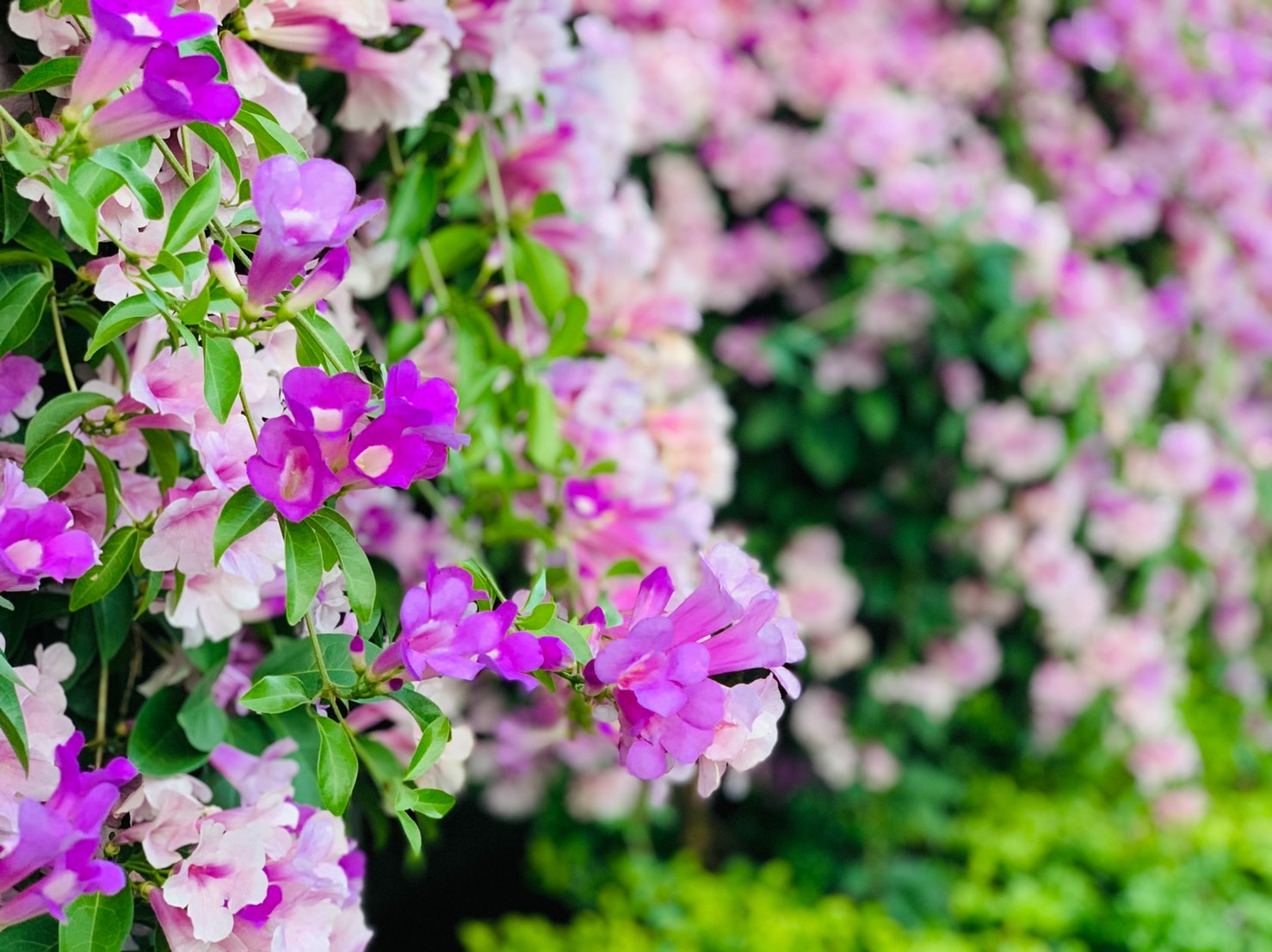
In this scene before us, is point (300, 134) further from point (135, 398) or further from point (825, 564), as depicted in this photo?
point (825, 564)

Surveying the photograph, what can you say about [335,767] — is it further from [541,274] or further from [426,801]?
[541,274]

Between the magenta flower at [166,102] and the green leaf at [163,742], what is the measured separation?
0.33m

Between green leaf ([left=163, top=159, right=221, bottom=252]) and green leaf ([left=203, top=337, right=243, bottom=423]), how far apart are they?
0.16 ft

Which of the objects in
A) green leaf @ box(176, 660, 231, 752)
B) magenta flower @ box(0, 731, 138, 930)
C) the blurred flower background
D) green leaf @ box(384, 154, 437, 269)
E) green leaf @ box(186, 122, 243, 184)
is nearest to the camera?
magenta flower @ box(0, 731, 138, 930)

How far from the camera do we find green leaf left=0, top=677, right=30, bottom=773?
46cm

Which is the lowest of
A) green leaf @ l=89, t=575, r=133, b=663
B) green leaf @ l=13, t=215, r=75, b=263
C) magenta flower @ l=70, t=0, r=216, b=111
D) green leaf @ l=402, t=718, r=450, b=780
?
green leaf @ l=89, t=575, r=133, b=663

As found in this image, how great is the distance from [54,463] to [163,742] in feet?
0.64

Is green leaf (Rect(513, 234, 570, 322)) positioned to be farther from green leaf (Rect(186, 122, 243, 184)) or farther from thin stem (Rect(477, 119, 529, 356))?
green leaf (Rect(186, 122, 243, 184))

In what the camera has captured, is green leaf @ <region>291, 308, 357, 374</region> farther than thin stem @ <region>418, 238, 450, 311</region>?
Answer: No

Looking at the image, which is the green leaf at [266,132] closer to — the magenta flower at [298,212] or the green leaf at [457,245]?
the magenta flower at [298,212]

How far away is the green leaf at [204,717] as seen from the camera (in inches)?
25.2

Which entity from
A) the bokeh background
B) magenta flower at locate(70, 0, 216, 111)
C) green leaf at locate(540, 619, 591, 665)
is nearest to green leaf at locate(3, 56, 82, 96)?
magenta flower at locate(70, 0, 216, 111)

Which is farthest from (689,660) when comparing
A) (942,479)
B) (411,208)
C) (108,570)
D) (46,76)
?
(942,479)

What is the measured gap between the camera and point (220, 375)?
18.7 inches
